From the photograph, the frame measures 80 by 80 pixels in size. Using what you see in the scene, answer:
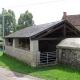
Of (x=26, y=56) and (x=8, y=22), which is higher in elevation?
(x=8, y=22)

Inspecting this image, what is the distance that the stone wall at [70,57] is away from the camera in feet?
46.2

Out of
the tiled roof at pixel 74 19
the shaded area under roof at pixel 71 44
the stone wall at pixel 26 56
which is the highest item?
the tiled roof at pixel 74 19

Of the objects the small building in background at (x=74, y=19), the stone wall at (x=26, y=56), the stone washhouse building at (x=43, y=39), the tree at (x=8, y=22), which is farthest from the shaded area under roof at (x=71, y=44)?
the tree at (x=8, y=22)

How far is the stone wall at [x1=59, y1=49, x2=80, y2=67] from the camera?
14078 millimetres

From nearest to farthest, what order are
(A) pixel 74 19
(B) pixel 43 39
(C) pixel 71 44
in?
(C) pixel 71 44
(B) pixel 43 39
(A) pixel 74 19

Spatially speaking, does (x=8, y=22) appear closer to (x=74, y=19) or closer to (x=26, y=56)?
(x=74, y=19)

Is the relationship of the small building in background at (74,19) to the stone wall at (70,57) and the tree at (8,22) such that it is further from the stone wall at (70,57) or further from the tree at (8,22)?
the tree at (8,22)

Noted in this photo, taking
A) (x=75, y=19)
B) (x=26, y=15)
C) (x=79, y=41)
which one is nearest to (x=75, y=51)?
(x=79, y=41)

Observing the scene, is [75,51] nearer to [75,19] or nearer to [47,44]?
[47,44]

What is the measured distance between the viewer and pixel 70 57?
14.6 metres

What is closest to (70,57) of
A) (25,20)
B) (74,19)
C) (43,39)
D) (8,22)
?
(43,39)

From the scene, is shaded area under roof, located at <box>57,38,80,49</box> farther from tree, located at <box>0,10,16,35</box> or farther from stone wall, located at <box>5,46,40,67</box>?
tree, located at <box>0,10,16,35</box>

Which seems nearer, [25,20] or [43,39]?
[43,39]

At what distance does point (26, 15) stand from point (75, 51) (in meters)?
46.3
